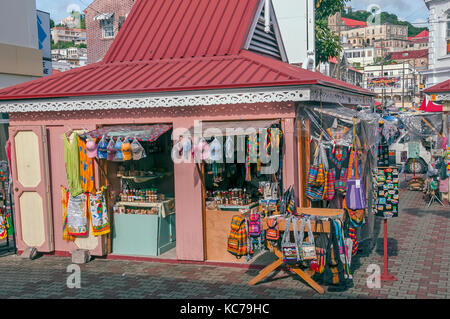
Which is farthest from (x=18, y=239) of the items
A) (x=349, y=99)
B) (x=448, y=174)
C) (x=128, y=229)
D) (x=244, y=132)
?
(x=448, y=174)

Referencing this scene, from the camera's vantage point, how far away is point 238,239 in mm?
8234

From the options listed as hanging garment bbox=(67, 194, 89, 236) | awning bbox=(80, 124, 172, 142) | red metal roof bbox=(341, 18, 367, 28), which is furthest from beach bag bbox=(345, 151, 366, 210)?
red metal roof bbox=(341, 18, 367, 28)

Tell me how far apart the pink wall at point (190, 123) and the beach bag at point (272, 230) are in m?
1.18

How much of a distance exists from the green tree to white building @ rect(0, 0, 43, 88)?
13849mm

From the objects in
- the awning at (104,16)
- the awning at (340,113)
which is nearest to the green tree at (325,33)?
the awning at (340,113)

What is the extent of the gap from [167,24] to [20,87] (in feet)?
11.6

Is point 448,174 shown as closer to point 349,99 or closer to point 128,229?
point 349,99

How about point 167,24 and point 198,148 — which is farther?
point 167,24

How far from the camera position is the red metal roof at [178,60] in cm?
913

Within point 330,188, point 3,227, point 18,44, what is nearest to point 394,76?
point 18,44

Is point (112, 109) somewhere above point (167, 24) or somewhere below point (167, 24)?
below

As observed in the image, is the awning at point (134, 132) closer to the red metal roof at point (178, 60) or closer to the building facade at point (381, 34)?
the red metal roof at point (178, 60)

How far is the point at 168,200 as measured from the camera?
34.2 feet
